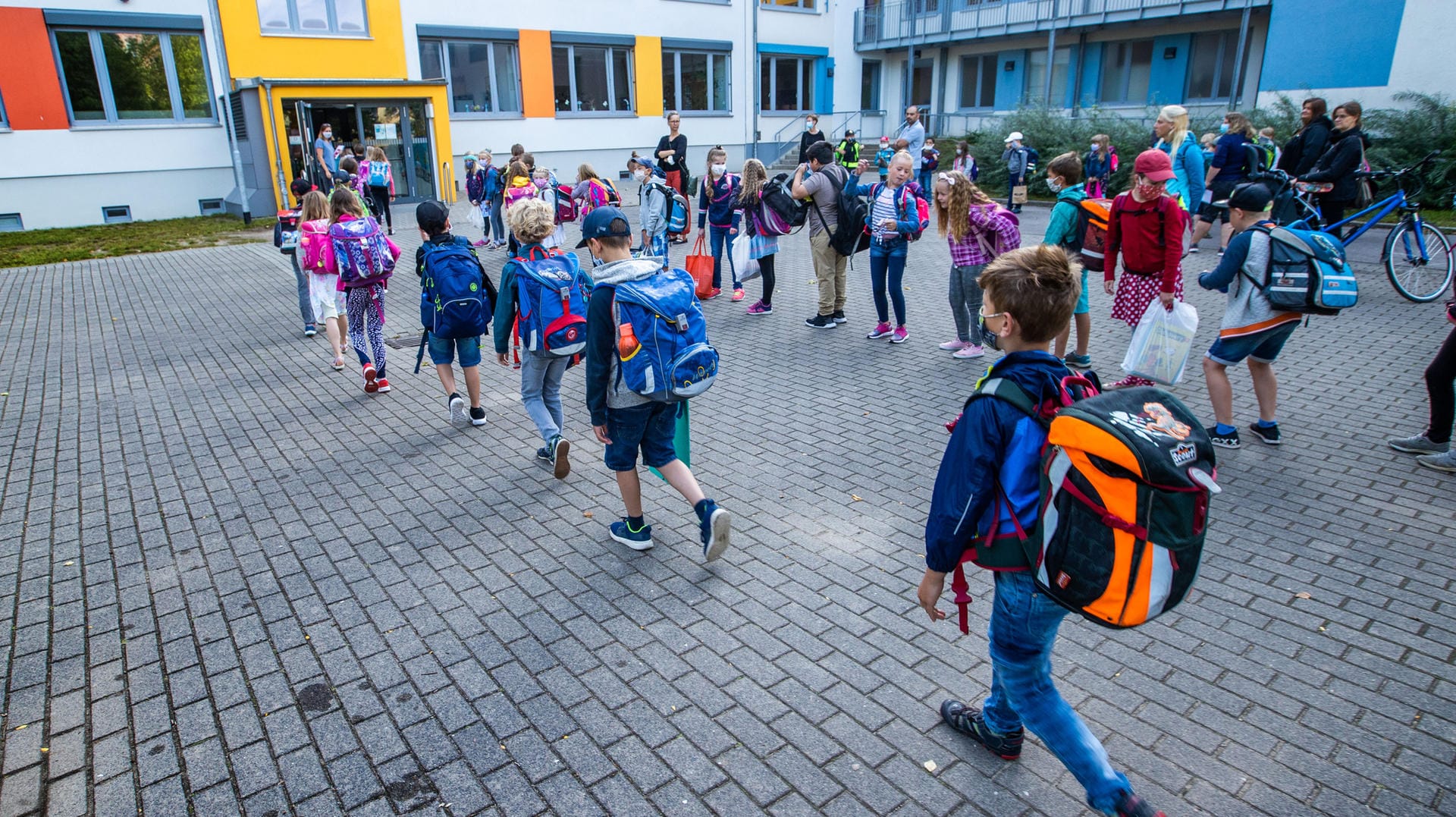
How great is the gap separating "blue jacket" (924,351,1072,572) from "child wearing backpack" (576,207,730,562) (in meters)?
1.91

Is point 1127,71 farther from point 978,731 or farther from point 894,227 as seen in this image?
point 978,731

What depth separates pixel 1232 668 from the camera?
3.72 meters

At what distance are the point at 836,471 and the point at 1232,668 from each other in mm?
2664

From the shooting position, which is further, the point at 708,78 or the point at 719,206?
the point at 708,78

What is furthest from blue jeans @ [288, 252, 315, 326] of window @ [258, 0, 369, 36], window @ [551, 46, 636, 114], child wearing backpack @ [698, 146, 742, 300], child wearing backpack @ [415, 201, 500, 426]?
window @ [551, 46, 636, 114]

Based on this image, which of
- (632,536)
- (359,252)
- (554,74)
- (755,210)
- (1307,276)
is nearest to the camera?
(632,536)

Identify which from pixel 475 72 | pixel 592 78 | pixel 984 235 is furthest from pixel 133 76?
pixel 984 235

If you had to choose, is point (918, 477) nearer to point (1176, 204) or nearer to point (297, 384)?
point (1176, 204)

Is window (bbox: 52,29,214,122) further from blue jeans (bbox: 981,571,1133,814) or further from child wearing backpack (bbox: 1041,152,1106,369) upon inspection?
blue jeans (bbox: 981,571,1133,814)

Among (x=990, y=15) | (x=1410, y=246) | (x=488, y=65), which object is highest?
(x=990, y=15)

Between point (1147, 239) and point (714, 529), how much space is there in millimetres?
4041

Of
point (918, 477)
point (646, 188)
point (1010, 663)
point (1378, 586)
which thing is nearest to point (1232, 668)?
point (1378, 586)

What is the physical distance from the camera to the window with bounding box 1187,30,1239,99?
2533cm

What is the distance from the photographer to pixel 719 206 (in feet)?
35.4
